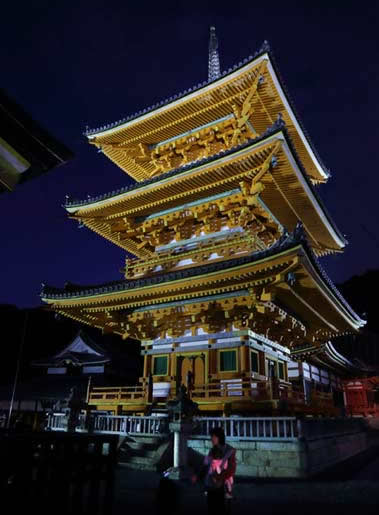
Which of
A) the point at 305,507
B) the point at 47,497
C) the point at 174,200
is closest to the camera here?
the point at 47,497

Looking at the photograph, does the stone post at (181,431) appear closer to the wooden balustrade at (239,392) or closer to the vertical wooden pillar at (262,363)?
the wooden balustrade at (239,392)

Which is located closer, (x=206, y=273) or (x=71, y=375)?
(x=206, y=273)

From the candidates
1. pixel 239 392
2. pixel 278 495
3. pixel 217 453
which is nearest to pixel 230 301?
pixel 239 392

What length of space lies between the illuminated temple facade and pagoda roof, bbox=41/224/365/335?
0.05m

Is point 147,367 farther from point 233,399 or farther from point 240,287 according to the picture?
point 240,287

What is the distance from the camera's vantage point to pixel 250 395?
44.2ft

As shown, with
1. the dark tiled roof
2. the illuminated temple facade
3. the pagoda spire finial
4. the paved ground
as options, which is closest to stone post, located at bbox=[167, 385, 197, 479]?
the paved ground

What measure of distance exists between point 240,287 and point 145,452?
6.60 m

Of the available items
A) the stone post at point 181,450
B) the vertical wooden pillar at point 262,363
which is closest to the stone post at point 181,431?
the stone post at point 181,450

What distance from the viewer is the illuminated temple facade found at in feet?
46.7

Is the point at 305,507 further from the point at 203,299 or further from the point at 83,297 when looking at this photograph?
the point at 83,297

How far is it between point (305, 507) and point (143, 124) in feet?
60.0

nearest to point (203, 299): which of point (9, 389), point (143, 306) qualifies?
point (143, 306)

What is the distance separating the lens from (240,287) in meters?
14.3
